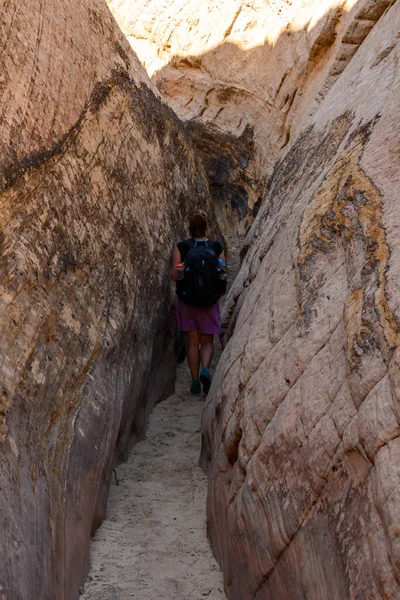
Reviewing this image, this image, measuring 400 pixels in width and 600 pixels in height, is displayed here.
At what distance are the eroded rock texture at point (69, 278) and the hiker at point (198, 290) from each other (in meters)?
0.21

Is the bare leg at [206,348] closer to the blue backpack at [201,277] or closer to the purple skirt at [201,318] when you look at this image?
the purple skirt at [201,318]

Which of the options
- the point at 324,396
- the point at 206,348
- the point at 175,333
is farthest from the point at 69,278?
the point at 175,333

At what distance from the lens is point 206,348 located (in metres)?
5.93

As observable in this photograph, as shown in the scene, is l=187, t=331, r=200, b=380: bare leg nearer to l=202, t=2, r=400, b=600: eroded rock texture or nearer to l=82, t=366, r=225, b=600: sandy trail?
l=82, t=366, r=225, b=600: sandy trail

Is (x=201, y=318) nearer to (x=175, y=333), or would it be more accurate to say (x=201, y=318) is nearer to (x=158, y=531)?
(x=175, y=333)

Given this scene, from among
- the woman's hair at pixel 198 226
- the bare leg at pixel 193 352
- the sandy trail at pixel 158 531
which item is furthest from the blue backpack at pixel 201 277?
the sandy trail at pixel 158 531

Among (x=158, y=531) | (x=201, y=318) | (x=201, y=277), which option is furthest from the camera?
(x=201, y=318)

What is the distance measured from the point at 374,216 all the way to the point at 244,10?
700 cm

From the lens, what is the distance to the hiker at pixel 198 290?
18.5ft

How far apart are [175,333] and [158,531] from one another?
2.59 m

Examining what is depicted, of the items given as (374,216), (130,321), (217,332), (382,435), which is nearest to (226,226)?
(217,332)

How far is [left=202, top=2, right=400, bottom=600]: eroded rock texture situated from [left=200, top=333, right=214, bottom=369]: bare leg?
4.70 feet

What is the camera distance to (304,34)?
24.4ft

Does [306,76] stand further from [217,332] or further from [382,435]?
[382,435]
